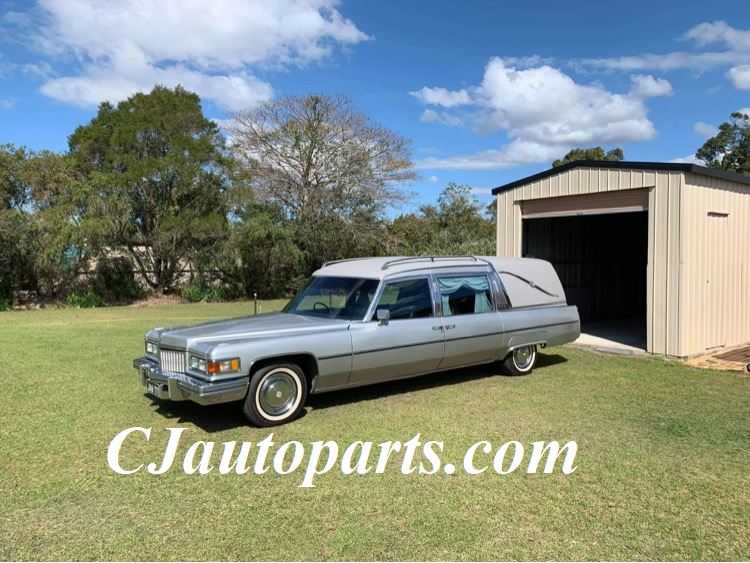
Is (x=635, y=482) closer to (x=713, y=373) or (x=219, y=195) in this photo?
(x=713, y=373)

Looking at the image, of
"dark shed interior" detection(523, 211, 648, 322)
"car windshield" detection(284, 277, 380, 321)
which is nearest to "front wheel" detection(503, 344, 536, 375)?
"car windshield" detection(284, 277, 380, 321)

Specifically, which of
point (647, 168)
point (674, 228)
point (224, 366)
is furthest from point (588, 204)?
point (224, 366)

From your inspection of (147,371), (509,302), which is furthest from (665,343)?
(147,371)

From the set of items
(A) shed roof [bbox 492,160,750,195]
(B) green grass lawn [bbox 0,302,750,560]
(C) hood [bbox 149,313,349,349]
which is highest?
(A) shed roof [bbox 492,160,750,195]

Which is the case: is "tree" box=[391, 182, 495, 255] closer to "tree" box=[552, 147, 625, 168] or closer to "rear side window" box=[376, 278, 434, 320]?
"tree" box=[552, 147, 625, 168]

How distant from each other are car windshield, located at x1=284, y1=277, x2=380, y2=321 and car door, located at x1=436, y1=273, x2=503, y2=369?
104cm

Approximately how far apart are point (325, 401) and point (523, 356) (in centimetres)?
300

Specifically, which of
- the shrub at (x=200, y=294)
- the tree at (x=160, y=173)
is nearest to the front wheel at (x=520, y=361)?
the tree at (x=160, y=173)

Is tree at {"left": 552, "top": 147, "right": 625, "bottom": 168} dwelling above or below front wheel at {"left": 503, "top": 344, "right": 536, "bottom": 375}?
above

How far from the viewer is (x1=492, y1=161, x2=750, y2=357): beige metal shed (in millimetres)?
9008

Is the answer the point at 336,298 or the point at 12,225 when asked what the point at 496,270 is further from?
the point at 12,225

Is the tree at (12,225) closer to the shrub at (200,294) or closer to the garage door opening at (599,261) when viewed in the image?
the shrub at (200,294)

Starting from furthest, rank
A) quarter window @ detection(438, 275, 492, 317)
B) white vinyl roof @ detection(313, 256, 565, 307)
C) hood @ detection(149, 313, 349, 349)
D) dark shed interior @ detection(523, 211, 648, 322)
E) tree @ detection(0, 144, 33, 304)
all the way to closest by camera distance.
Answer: tree @ detection(0, 144, 33, 304)
dark shed interior @ detection(523, 211, 648, 322)
quarter window @ detection(438, 275, 492, 317)
white vinyl roof @ detection(313, 256, 565, 307)
hood @ detection(149, 313, 349, 349)

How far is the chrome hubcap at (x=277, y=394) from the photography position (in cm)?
567
